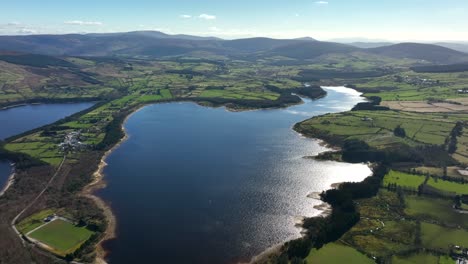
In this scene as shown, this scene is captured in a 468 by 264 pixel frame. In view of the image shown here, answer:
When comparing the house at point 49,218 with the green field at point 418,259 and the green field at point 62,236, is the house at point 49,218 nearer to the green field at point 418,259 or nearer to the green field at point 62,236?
the green field at point 62,236

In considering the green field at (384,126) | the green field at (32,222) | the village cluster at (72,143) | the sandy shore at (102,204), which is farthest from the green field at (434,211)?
the village cluster at (72,143)

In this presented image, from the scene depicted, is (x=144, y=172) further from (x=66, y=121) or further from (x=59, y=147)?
(x=66, y=121)

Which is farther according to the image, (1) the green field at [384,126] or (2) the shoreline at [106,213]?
(1) the green field at [384,126]

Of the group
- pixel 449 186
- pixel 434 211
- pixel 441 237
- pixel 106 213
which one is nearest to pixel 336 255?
pixel 441 237

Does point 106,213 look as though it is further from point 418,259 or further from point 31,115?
point 31,115

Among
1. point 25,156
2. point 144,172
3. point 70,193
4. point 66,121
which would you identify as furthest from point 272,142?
point 66,121

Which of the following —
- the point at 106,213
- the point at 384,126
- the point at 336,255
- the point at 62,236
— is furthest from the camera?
the point at 384,126
